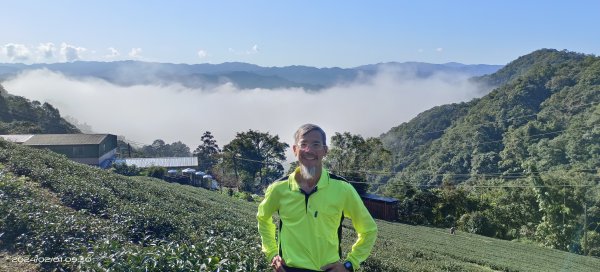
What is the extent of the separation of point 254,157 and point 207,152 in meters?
15.6

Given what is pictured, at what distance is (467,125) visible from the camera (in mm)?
82438

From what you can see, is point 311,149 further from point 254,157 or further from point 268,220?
point 254,157

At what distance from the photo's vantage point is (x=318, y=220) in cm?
384

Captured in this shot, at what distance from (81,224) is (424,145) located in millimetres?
86474

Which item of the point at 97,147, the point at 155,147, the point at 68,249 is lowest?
the point at 155,147

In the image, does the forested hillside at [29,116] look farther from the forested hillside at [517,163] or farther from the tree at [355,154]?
the forested hillside at [517,163]

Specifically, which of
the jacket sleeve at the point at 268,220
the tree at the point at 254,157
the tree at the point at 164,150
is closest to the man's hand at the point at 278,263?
the jacket sleeve at the point at 268,220

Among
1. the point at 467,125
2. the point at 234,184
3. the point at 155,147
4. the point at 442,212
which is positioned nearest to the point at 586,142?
the point at 442,212

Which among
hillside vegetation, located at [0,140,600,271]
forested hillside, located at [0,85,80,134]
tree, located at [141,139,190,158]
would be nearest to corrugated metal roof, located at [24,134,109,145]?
forested hillside, located at [0,85,80,134]

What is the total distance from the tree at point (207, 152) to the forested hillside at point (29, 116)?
24748 mm

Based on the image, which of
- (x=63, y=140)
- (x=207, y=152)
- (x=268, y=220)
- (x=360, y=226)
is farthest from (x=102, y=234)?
(x=207, y=152)

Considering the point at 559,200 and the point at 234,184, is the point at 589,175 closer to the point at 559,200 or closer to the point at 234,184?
the point at 559,200

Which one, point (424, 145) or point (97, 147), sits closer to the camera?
point (97, 147)

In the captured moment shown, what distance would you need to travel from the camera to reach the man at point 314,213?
3.83m
